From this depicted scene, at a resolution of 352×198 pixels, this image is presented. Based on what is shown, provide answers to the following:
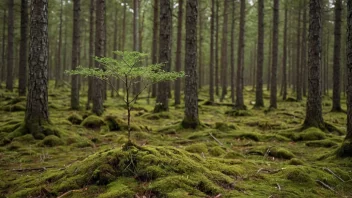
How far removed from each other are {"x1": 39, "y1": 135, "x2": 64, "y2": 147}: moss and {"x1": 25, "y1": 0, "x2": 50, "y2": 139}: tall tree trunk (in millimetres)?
318

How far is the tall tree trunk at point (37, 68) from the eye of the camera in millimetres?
8234

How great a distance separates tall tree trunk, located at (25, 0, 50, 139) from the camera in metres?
8.23

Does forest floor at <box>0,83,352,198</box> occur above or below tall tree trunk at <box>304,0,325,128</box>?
below

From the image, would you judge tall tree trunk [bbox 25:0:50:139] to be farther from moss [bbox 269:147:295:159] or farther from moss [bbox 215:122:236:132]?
moss [bbox 269:147:295:159]

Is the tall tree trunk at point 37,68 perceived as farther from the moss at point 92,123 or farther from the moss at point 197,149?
the moss at point 197,149

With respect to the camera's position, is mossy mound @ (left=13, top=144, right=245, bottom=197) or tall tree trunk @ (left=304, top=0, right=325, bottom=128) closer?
mossy mound @ (left=13, top=144, right=245, bottom=197)

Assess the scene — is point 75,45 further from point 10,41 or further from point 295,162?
point 295,162

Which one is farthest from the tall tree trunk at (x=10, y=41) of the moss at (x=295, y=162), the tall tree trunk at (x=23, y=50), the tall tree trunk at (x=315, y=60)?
the moss at (x=295, y=162)

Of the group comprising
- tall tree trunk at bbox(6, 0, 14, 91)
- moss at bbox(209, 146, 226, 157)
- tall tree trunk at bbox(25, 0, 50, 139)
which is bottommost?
moss at bbox(209, 146, 226, 157)

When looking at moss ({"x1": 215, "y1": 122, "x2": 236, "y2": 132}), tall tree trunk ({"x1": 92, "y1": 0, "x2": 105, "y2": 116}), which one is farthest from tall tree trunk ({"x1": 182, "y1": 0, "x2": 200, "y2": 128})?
tall tree trunk ({"x1": 92, "y1": 0, "x2": 105, "y2": 116})

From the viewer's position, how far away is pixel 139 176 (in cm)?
481

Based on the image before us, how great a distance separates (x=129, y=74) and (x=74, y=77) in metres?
10.9

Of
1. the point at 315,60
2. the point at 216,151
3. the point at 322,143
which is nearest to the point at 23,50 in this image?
the point at 216,151

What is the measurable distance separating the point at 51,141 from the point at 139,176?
426 cm
